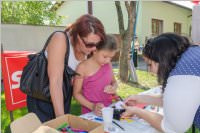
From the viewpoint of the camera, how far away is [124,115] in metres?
1.79

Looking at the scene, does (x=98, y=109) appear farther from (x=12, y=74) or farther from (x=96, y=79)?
(x=12, y=74)

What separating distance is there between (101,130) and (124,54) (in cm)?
521

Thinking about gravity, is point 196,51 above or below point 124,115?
above

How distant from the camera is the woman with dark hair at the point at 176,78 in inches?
49.6

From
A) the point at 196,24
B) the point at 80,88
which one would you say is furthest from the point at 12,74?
the point at 196,24

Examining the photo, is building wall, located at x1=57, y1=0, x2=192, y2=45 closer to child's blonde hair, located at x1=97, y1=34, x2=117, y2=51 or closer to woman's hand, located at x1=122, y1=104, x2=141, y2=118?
child's blonde hair, located at x1=97, y1=34, x2=117, y2=51

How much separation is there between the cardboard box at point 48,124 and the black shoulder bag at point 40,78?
399 mm

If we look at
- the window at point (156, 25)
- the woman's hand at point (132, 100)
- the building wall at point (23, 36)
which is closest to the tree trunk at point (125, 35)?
the building wall at point (23, 36)

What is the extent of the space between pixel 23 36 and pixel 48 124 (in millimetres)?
7830

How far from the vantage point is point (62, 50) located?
5.69 ft

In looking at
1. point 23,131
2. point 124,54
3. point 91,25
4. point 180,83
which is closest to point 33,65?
point 91,25

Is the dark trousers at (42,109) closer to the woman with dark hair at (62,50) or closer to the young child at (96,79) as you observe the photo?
the woman with dark hair at (62,50)

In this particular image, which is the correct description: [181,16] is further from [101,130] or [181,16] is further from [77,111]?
[101,130]

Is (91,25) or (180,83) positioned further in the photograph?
(91,25)
